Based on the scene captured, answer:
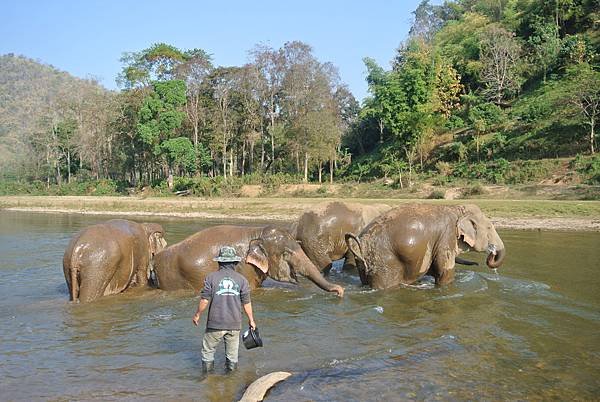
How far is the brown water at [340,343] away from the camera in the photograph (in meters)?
6.42

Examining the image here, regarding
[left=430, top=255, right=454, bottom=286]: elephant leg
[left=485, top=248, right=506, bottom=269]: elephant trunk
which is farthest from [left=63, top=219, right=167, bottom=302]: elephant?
[left=485, top=248, right=506, bottom=269]: elephant trunk

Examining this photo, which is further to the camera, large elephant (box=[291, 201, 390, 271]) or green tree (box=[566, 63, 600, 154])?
green tree (box=[566, 63, 600, 154])

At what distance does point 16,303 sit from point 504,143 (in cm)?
4600

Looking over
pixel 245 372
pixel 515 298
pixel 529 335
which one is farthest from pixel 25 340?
pixel 515 298

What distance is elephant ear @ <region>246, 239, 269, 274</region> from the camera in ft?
31.1

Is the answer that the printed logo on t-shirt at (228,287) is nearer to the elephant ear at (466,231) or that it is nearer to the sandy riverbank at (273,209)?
the elephant ear at (466,231)

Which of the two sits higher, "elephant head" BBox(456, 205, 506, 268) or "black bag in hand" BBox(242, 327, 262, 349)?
"elephant head" BBox(456, 205, 506, 268)

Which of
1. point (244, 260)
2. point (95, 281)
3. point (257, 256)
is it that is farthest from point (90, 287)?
point (257, 256)

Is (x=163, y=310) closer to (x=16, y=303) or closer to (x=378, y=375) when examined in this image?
(x=16, y=303)

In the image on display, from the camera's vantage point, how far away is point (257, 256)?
9.78m

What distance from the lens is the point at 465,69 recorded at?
66500 millimetres

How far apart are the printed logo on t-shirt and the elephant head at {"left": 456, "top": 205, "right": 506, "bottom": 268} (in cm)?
616

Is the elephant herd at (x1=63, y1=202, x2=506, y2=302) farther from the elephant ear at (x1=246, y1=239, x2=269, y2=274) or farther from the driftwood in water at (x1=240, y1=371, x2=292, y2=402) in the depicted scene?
the driftwood in water at (x1=240, y1=371, x2=292, y2=402)

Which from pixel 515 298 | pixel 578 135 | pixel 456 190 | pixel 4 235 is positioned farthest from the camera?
pixel 578 135
